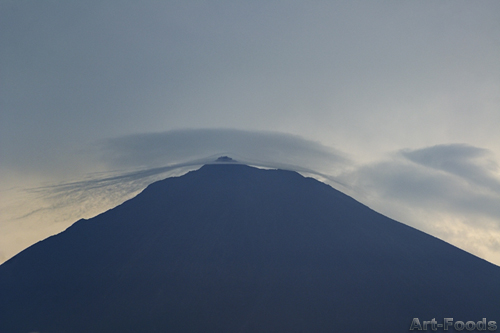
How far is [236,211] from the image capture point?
3770 inches

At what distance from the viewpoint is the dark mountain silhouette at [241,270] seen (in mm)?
63750

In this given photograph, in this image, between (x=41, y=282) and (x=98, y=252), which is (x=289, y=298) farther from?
(x=41, y=282)

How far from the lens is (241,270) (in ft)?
247

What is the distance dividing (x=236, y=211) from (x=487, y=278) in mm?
60500

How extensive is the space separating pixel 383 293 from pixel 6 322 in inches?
2821

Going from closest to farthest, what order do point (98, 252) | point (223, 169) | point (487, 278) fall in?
1. point (487, 278)
2. point (98, 252)
3. point (223, 169)

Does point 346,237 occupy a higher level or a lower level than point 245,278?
higher

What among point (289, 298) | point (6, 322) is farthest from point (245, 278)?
point (6, 322)

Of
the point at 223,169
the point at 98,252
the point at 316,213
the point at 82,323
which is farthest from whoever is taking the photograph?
the point at 223,169

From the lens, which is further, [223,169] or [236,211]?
[223,169]

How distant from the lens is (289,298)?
2645 inches

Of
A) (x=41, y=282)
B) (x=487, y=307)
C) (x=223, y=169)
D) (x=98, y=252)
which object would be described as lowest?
(x=487, y=307)

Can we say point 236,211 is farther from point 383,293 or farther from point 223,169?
point 383,293

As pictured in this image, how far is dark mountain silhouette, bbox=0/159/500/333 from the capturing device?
63750mm
